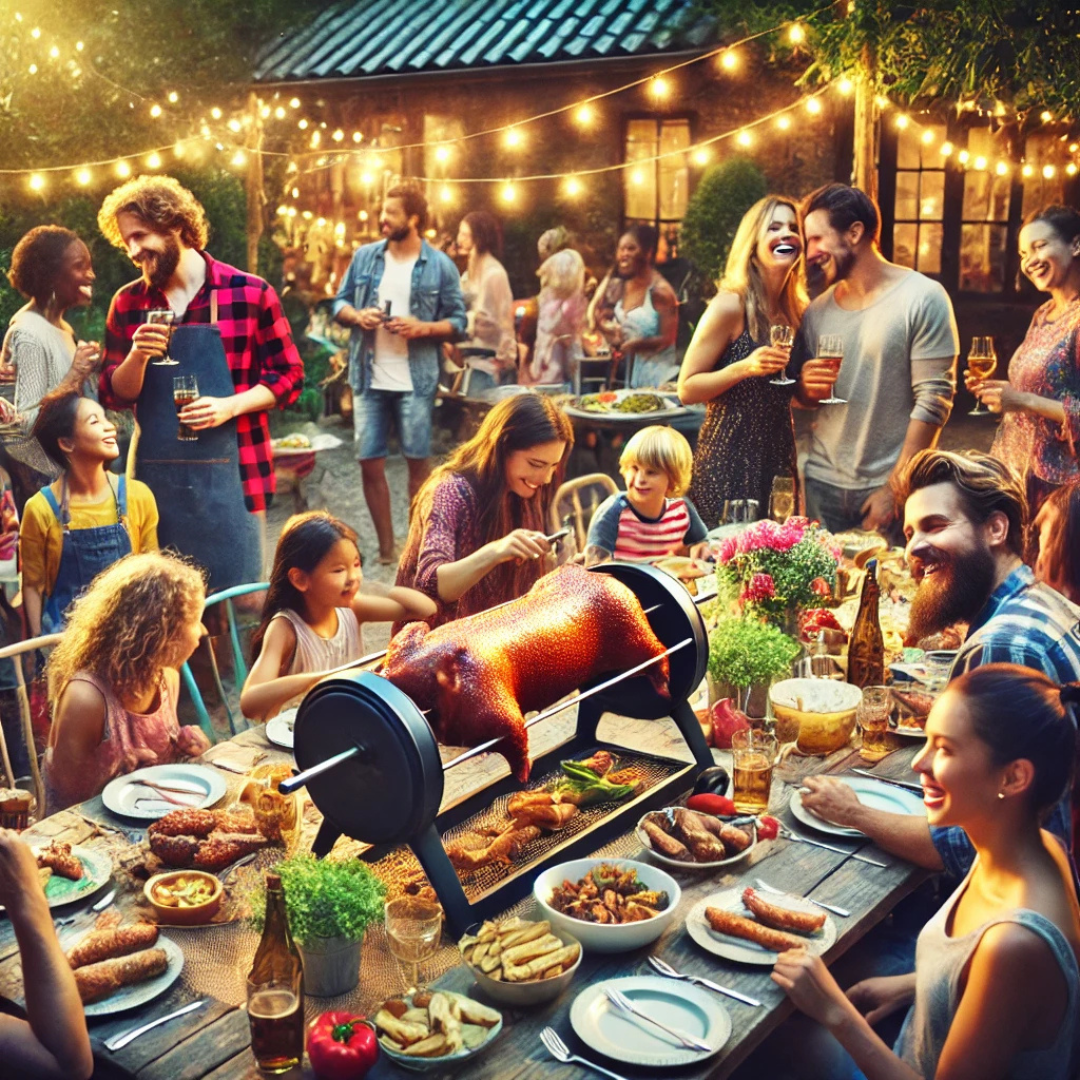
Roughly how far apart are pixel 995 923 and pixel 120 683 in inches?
86.5

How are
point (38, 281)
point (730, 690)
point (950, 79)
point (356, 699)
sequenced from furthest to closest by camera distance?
point (950, 79) < point (38, 281) < point (730, 690) < point (356, 699)

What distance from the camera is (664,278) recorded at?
9.87 meters

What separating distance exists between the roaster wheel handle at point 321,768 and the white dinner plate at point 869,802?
1.06 m

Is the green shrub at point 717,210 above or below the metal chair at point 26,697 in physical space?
above

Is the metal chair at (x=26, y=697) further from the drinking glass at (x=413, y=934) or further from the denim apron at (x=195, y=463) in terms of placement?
the drinking glass at (x=413, y=934)

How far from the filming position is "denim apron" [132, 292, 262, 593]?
16.9 feet

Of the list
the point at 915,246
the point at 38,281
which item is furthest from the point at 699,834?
the point at 915,246

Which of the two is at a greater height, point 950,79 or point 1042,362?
point 950,79

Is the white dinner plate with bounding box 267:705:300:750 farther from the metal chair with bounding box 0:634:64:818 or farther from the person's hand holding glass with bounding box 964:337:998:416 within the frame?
the person's hand holding glass with bounding box 964:337:998:416

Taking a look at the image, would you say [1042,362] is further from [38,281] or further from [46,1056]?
[46,1056]

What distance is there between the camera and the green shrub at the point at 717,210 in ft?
31.0

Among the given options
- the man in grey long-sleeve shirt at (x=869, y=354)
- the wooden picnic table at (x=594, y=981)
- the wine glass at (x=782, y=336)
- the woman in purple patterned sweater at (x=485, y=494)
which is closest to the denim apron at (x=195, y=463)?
the woman in purple patterned sweater at (x=485, y=494)

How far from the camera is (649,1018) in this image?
216cm

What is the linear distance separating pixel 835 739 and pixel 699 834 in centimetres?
69
